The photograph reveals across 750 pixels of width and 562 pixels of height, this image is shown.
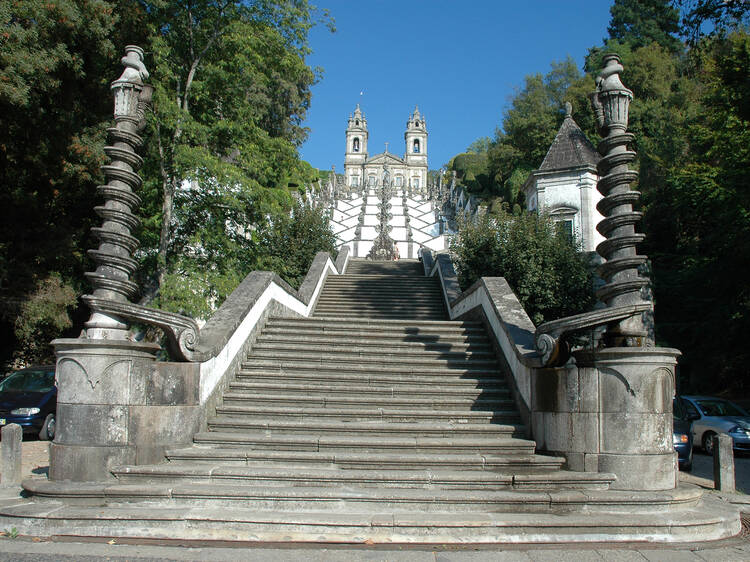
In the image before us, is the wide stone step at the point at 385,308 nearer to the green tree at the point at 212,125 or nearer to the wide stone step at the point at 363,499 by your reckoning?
the green tree at the point at 212,125

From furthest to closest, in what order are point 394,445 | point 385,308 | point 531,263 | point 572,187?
point 572,187 < point 531,263 < point 385,308 < point 394,445

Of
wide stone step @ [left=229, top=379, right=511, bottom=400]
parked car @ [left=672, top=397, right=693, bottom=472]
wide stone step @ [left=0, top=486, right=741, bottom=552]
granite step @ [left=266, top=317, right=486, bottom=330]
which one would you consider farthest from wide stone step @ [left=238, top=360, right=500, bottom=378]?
parked car @ [left=672, top=397, right=693, bottom=472]

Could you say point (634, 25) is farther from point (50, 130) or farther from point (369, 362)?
point (369, 362)

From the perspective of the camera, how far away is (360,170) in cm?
12850

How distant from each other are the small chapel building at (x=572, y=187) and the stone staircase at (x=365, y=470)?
64.5 ft

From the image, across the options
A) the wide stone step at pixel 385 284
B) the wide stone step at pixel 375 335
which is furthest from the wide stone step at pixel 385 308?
the wide stone step at pixel 375 335

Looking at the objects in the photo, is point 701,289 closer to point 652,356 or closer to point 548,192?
point 548,192

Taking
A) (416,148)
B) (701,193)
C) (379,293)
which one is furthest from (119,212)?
(416,148)

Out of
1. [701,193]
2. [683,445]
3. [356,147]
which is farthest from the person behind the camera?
[356,147]

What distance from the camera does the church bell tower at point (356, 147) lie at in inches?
A: 5064

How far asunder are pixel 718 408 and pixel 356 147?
4978 inches

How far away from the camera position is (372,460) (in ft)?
19.3

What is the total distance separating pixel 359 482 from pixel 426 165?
431 ft

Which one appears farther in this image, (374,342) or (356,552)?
(374,342)
